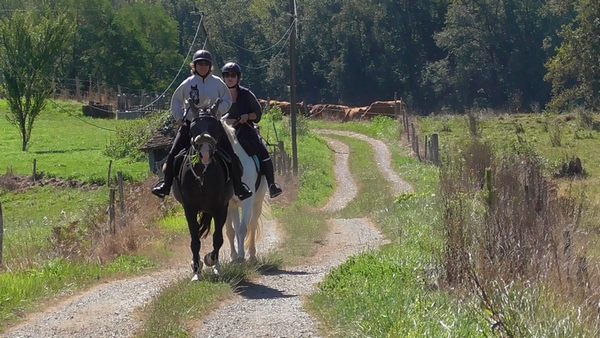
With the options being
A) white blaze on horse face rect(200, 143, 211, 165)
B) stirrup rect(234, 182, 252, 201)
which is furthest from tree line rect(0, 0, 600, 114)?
white blaze on horse face rect(200, 143, 211, 165)

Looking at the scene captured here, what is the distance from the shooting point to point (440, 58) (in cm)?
9756

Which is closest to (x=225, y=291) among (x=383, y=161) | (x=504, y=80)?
(x=383, y=161)

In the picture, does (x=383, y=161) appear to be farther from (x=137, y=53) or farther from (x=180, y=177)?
(x=137, y=53)

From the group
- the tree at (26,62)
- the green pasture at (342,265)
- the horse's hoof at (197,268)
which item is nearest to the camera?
the green pasture at (342,265)

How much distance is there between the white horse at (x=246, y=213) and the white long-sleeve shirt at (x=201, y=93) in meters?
0.47

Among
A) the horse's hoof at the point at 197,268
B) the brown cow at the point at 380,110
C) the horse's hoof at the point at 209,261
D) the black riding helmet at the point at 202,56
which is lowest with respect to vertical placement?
the horse's hoof at the point at 197,268

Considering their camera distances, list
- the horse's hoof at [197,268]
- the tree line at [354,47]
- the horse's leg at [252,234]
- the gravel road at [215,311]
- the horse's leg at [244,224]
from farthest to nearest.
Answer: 1. the tree line at [354,47]
2. the horse's leg at [252,234]
3. the horse's leg at [244,224]
4. the horse's hoof at [197,268]
5. the gravel road at [215,311]

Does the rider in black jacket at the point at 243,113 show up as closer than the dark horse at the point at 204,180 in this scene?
No

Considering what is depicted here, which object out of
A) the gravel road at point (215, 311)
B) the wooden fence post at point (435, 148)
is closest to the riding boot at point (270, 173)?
the gravel road at point (215, 311)

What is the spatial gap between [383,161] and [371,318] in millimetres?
34726

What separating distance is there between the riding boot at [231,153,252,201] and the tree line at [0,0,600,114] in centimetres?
6336

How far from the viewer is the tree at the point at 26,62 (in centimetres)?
4353

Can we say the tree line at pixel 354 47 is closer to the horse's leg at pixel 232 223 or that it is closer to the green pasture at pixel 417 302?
the horse's leg at pixel 232 223

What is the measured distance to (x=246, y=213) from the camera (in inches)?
495
